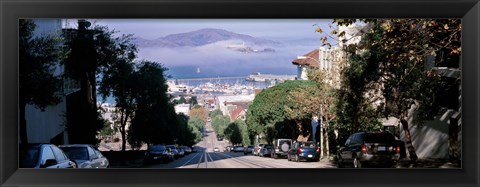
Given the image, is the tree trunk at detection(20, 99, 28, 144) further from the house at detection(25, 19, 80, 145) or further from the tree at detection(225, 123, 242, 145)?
the tree at detection(225, 123, 242, 145)

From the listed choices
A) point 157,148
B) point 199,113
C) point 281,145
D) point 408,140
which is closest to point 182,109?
point 199,113

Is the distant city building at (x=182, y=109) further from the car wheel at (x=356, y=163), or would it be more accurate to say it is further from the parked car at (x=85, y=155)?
the car wheel at (x=356, y=163)

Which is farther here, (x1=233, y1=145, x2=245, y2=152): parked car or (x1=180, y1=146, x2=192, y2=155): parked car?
(x1=233, y1=145, x2=245, y2=152): parked car

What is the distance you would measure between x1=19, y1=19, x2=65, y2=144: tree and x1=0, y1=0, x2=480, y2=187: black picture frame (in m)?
1.54

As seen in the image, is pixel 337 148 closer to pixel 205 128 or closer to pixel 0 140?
pixel 205 128

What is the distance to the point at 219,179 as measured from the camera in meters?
7.18

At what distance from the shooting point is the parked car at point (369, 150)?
10031mm

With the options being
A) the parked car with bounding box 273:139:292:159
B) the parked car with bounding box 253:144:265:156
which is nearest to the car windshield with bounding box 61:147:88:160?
the parked car with bounding box 253:144:265:156

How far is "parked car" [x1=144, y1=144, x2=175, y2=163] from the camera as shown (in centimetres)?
1060

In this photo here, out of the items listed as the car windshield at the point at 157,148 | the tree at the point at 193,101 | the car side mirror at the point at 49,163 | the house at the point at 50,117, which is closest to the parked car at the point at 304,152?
the tree at the point at 193,101

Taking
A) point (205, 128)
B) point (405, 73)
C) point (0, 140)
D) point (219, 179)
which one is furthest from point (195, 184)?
point (405, 73)

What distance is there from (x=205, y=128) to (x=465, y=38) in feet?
18.6

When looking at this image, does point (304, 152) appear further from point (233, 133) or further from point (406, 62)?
point (406, 62)

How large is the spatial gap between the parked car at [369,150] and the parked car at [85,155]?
4352mm
